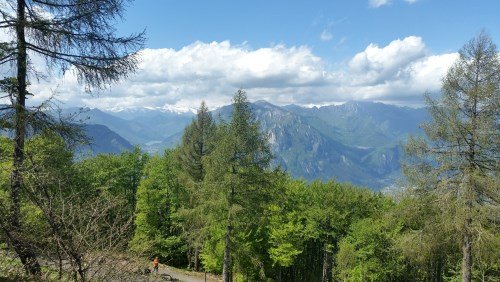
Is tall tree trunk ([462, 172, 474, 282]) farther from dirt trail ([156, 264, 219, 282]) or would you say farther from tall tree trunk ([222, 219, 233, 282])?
dirt trail ([156, 264, 219, 282])

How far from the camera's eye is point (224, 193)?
2095 centimetres

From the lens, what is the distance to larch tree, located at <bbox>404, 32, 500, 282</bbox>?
14.1m

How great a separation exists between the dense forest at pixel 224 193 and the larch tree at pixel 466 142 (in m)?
0.04

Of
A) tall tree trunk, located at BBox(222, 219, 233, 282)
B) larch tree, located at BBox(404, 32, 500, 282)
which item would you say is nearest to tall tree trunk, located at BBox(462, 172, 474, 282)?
larch tree, located at BBox(404, 32, 500, 282)

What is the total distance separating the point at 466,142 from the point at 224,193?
12079 millimetres

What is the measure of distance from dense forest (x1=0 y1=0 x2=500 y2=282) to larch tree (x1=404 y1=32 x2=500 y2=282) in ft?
0.14

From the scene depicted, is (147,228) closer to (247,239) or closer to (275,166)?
(247,239)

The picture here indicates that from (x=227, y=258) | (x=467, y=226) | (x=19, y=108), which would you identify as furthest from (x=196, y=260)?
(x=19, y=108)

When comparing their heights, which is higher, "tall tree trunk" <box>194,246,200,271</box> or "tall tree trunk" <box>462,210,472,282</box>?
"tall tree trunk" <box>462,210,472,282</box>

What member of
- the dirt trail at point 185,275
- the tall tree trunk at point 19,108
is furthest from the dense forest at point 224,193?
the dirt trail at point 185,275

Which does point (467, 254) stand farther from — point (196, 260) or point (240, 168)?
point (196, 260)

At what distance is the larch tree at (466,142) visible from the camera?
1412 centimetres

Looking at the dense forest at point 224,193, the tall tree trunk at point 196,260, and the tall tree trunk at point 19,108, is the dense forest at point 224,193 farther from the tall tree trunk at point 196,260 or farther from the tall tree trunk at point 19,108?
the tall tree trunk at point 196,260

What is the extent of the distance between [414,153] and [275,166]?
8496 mm
